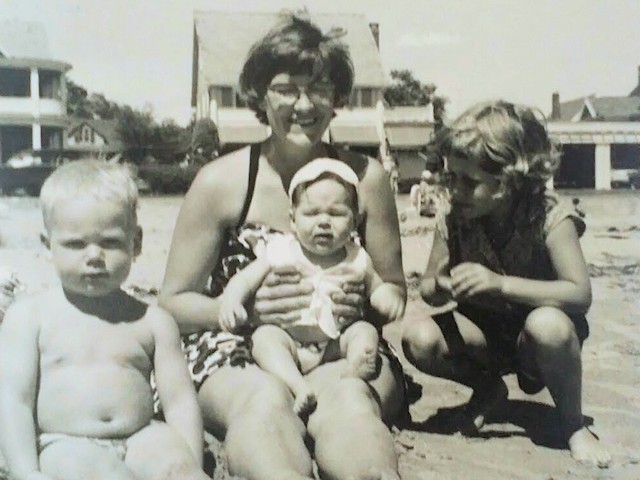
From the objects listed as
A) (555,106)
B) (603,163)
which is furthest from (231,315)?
(603,163)

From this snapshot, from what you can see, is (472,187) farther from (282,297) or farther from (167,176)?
(167,176)

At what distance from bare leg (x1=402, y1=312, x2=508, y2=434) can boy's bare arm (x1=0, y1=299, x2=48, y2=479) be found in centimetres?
74

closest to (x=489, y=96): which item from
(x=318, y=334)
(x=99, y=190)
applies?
(x=318, y=334)

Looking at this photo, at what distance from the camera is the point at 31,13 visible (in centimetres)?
160

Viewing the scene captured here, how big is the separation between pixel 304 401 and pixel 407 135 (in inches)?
35.0

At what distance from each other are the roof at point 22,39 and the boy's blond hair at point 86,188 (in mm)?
456

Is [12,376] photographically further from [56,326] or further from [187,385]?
[187,385]

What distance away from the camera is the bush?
1.88 meters

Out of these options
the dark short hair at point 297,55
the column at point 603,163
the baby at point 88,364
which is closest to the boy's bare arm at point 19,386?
the baby at point 88,364

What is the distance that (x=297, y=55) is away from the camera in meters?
1.51

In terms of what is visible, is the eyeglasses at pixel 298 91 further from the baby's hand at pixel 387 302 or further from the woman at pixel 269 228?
the baby's hand at pixel 387 302

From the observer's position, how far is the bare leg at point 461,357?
1.63 m

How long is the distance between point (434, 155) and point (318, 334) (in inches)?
18.5

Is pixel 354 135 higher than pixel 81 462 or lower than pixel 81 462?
higher
